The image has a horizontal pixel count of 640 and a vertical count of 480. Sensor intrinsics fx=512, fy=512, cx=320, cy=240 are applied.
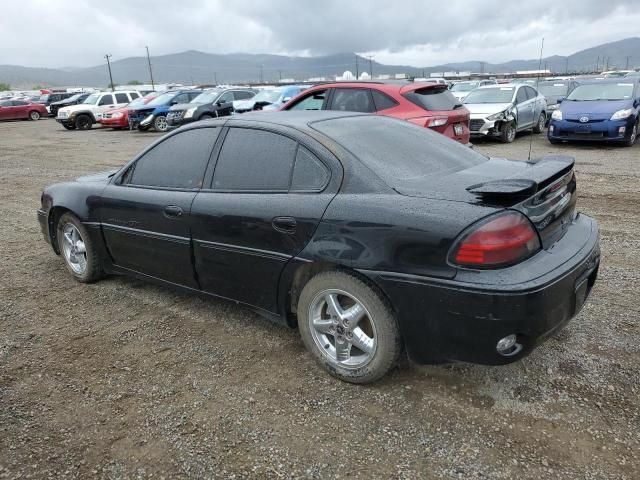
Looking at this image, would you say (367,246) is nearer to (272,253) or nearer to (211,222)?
(272,253)

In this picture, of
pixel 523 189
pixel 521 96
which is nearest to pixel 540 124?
pixel 521 96

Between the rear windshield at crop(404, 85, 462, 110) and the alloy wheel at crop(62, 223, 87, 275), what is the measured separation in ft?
18.2

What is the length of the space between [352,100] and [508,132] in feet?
19.4

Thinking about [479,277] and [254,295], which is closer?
[479,277]

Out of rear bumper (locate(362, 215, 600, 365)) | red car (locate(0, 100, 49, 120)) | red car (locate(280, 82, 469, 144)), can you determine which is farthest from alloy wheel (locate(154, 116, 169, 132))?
rear bumper (locate(362, 215, 600, 365))

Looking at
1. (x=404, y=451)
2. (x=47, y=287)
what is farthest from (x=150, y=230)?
(x=404, y=451)

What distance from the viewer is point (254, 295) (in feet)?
10.6

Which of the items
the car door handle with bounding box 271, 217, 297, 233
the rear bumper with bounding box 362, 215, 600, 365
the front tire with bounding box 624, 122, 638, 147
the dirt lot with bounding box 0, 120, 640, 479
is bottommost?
the dirt lot with bounding box 0, 120, 640, 479

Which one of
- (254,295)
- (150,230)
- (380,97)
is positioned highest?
(380,97)

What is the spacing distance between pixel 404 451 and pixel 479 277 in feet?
2.90

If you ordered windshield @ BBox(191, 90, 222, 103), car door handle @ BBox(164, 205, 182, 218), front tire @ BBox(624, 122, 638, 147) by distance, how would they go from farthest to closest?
windshield @ BBox(191, 90, 222, 103)
front tire @ BBox(624, 122, 638, 147)
car door handle @ BBox(164, 205, 182, 218)

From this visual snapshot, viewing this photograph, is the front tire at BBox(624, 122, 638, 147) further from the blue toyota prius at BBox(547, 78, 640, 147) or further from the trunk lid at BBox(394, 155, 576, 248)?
the trunk lid at BBox(394, 155, 576, 248)

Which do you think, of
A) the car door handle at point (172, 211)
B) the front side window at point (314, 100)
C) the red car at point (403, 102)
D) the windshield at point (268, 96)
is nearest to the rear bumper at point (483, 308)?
the car door handle at point (172, 211)

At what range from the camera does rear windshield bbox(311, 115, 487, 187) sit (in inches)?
116
